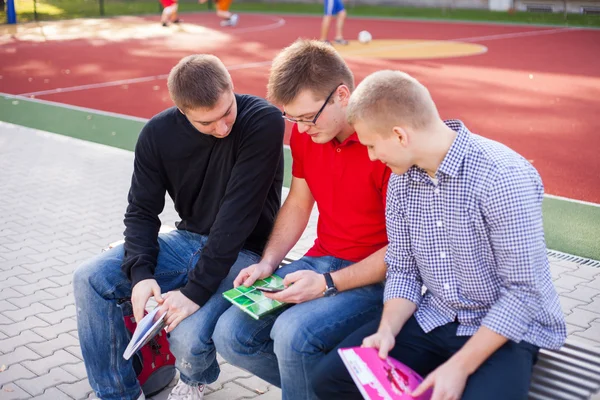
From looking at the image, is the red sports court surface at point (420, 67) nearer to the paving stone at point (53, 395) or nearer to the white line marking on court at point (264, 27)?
the white line marking on court at point (264, 27)

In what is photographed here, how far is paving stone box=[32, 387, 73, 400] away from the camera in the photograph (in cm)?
389

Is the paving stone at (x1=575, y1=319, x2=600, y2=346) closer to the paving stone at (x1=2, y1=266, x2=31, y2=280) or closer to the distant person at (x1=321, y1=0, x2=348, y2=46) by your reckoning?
the paving stone at (x1=2, y1=266, x2=31, y2=280)

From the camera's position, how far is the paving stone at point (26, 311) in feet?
15.8

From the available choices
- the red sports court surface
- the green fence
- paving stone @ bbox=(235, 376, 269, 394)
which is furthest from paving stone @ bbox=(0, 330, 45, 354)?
the green fence

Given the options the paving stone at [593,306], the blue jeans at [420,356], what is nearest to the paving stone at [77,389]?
the blue jeans at [420,356]

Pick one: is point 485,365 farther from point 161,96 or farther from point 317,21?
Result: point 317,21

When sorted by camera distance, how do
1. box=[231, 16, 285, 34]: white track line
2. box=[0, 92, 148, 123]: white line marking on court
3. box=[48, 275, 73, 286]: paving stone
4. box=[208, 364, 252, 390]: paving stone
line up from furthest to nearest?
box=[231, 16, 285, 34]: white track line < box=[0, 92, 148, 123]: white line marking on court < box=[48, 275, 73, 286]: paving stone < box=[208, 364, 252, 390]: paving stone

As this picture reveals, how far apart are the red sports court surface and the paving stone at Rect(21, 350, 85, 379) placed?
14.9 feet

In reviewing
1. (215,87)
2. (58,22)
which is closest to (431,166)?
(215,87)

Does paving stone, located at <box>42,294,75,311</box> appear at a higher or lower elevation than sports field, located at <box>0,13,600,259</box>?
higher

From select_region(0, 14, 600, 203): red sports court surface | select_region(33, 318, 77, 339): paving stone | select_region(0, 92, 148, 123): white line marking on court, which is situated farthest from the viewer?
select_region(0, 92, 148, 123): white line marking on court

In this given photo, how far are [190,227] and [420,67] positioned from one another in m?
11.5

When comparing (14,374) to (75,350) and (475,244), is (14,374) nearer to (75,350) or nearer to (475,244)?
(75,350)

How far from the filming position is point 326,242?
362 centimetres
